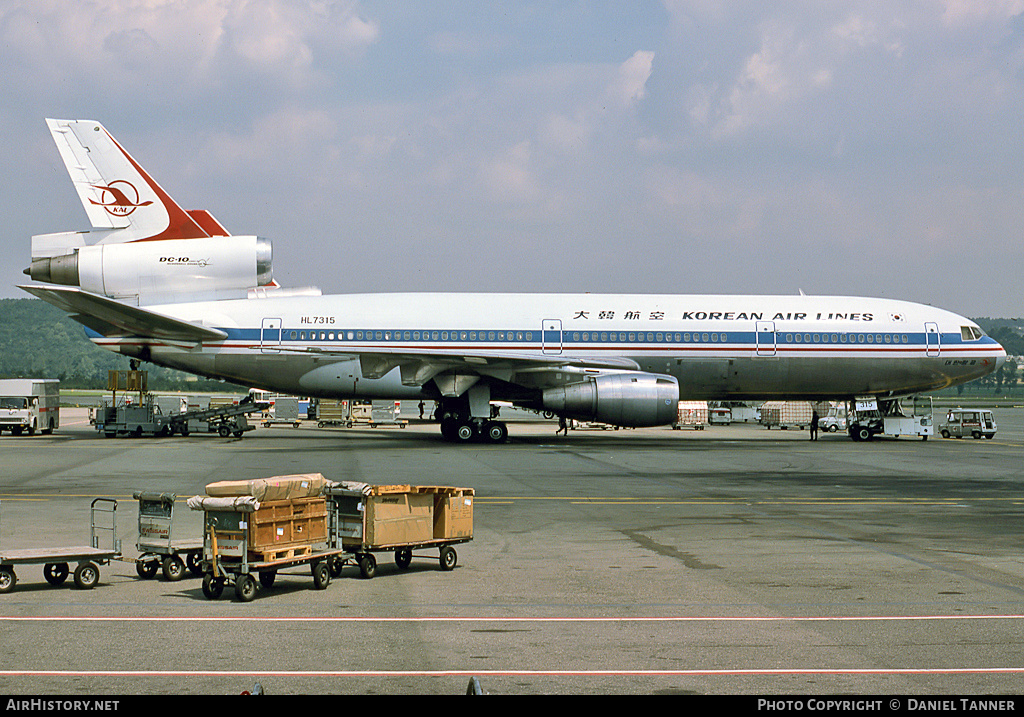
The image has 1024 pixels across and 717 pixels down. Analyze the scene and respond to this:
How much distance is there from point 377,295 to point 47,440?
48.0 ft

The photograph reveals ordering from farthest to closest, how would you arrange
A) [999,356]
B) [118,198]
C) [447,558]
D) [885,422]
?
[885,422] → [999,356] → [118,198] → [447,558]

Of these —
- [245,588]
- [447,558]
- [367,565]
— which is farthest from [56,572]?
[447,558]

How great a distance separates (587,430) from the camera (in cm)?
5300

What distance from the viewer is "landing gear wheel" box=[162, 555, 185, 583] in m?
11.3

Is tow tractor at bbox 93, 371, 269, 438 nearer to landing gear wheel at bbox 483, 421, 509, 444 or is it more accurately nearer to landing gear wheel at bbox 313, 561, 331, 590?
landing gear wheel at bbox 483, 421, 509, 444

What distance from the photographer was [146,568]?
37.6 feet

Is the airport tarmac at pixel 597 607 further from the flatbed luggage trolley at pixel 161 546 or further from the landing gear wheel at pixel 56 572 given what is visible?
the flatbed luggage trolley at pixel 161 546

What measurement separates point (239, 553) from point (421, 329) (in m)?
25.8

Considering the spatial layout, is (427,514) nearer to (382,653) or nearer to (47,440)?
(382,653)

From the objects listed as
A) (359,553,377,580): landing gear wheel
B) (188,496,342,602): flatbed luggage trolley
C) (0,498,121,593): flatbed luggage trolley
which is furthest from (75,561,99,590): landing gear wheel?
(359,553,377,580): landing gear wheel

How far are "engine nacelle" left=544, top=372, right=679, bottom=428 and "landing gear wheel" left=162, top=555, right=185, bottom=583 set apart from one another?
76.1ft

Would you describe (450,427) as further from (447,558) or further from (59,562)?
(59,562)

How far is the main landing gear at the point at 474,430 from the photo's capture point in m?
36.7

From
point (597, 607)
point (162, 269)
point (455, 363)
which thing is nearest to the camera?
point (597, 607)
